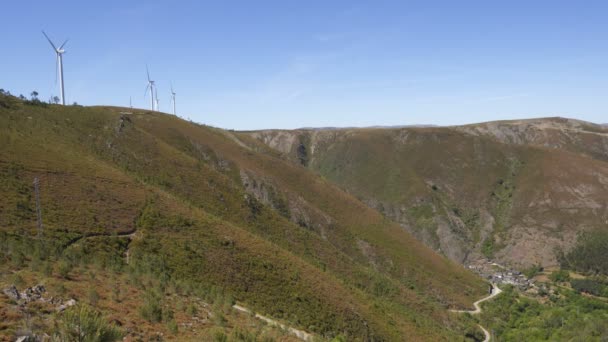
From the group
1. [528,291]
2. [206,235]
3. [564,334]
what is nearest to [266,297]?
[206,235]

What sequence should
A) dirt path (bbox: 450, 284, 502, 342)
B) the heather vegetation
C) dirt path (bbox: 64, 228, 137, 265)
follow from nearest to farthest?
dirt path (bbox: 64, 228, 137, 265)
the heather vegetation
dirt path (bbox: 450, 284, 502, 342)

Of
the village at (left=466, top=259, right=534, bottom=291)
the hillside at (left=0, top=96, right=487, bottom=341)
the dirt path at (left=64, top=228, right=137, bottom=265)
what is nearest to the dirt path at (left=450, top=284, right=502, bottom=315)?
the hillside at (left=0, top=96, right=487, bottom=341)

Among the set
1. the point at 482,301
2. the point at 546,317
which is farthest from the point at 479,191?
the point at 546,317

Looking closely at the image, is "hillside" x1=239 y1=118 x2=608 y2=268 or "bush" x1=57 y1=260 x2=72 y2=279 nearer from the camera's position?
"bush" x1=57 y1=260 x2=72 y2=279

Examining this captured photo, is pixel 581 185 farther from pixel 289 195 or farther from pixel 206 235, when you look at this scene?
pixel 206 235

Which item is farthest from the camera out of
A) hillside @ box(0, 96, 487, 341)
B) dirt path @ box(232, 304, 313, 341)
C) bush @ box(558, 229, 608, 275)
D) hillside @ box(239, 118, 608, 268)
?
hillside @ box(239, 118, 608, 268)

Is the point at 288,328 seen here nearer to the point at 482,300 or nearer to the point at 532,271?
the point at 482,300

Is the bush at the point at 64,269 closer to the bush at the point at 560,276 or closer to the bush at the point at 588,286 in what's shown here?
the bush at the point at 588,286

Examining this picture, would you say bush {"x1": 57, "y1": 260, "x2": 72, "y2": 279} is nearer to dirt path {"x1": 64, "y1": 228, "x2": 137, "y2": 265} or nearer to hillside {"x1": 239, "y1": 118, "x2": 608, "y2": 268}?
dirt path {"x1": 64, "y1": 228, "x2": 137, "y2": 265}
